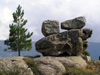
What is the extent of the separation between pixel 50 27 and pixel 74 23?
10.9ft

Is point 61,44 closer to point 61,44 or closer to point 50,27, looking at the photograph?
point 61,44

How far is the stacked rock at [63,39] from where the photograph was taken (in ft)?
55.9

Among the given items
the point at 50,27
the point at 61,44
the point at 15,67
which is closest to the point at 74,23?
the point at 50,27

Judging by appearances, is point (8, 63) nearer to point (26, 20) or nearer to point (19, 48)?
point (19, 48)

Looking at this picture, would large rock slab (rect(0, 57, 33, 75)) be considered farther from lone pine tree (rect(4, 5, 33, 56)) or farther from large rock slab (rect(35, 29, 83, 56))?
lone pine tree (rect(4, 5, 33, 56))

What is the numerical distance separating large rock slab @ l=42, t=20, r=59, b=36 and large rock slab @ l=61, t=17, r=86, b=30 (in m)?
1.13

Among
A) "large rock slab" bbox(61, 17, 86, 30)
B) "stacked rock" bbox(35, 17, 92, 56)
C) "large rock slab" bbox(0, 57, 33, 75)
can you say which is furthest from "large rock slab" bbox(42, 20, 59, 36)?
"large rock slab" bbox(0, 57, 33, 75)

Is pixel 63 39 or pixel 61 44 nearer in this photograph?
pixel 61 44

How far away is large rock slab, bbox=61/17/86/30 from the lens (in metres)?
19.4

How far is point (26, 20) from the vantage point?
31.4 metres

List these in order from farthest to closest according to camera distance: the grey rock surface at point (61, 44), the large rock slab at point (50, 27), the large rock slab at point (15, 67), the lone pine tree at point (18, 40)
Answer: the lone pine tree at point (18, 40) → the large rock slab at point (50, 27) → the grey rock surface at point (61, 44) → the large rock slab at point (15, 67)

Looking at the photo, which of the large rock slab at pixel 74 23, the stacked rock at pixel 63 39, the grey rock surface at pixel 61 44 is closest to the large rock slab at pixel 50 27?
the stacked rock at pixel 63 39

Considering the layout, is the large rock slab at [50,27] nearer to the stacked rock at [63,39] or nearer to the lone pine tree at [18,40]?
the stacked rock at [63,39]

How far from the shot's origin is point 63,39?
1759cm
